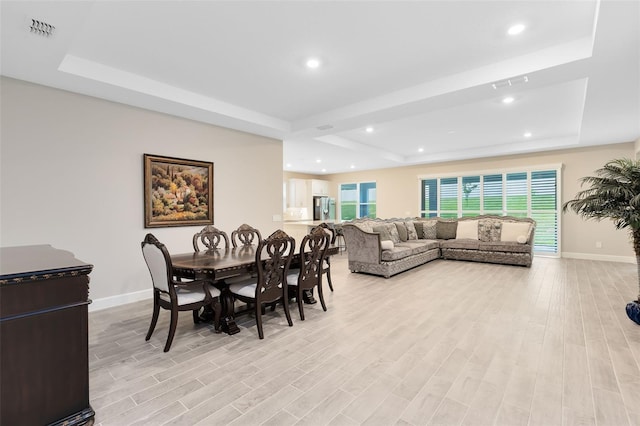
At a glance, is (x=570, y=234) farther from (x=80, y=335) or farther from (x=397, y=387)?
(x=80, y=335)

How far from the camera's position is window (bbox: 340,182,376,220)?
36.9 feet

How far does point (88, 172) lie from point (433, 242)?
21.7 ft

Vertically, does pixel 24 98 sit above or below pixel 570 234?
above

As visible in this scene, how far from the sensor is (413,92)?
394 centimetres

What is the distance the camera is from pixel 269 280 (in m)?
3.01

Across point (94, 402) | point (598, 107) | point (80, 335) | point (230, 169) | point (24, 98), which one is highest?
point (598, 107)

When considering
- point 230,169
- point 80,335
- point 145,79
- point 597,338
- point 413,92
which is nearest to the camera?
point 80,335

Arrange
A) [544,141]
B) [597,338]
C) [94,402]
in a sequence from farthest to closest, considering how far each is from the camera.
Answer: [544,141] < [597,338] < [94,402]

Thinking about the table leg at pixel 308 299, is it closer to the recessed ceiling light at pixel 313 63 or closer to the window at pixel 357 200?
the recessed ceiling light at pixel 313 63

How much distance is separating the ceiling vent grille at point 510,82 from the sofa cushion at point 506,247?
4.10 metres

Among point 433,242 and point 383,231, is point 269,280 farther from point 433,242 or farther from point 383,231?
point 433,242

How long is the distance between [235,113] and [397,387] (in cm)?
413

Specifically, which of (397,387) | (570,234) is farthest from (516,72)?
(570,234)

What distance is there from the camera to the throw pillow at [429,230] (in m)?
7.78
